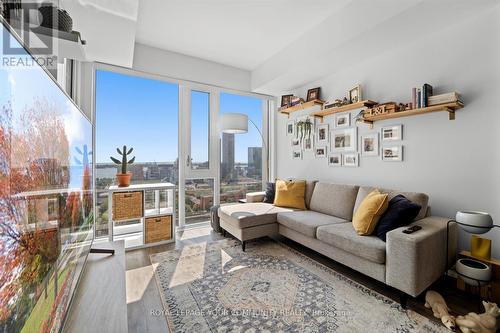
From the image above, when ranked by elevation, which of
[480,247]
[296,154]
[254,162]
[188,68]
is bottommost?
[480,247]

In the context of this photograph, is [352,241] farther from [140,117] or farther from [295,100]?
[140,117]

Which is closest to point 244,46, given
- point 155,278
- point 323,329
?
point 155,278

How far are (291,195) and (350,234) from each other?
1.27m

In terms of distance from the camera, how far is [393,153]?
111 inches

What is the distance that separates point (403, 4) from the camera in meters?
2.03

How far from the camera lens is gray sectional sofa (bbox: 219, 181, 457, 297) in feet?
5.82

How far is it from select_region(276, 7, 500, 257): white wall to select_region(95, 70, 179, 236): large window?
2.91 m

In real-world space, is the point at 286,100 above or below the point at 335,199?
above

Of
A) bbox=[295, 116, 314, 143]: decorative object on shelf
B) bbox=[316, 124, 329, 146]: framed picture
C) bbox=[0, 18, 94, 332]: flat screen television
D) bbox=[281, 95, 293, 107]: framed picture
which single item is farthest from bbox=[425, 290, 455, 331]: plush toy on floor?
bbox=[281, 95, 293, 107]: framed picture

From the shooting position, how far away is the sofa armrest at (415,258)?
68.1 inches

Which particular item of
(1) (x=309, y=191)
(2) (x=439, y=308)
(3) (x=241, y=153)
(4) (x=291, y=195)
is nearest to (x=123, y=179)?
(3) (x=241, y=153)

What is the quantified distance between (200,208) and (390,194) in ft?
9.54

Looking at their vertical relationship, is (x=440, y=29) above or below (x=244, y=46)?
below

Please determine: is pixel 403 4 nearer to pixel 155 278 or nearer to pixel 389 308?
pixel 389 308
